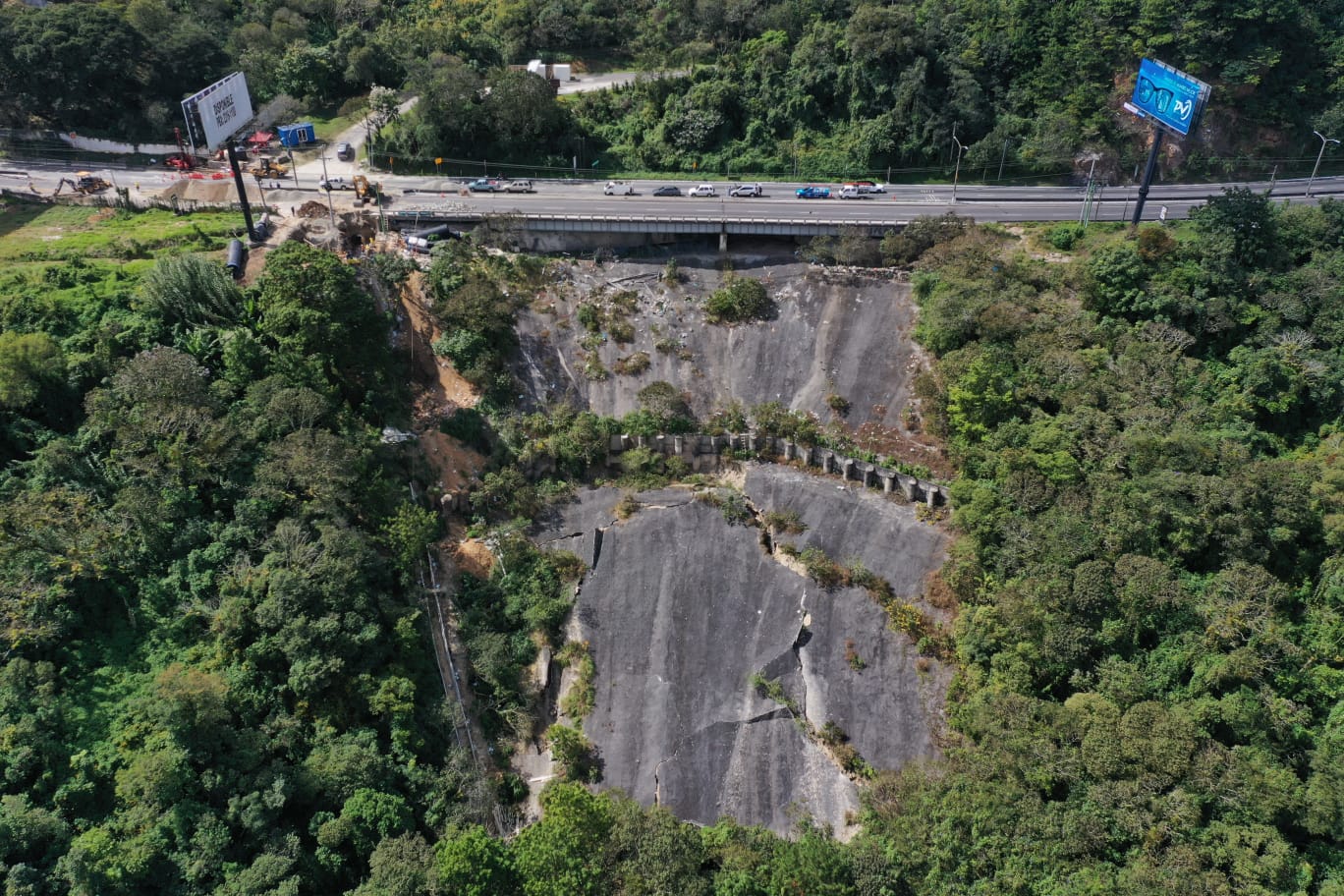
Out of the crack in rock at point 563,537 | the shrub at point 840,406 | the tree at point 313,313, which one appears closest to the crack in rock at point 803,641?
the crack in rock at point 563,537

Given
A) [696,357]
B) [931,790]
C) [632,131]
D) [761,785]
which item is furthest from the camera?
[632,131]

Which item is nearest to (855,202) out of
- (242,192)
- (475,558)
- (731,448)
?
(731,448)

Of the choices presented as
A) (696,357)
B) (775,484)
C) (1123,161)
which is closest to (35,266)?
(696,357)

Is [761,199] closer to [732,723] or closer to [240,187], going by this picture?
[240,187]

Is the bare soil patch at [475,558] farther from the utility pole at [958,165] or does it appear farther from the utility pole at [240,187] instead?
the utility pole at [958,165]

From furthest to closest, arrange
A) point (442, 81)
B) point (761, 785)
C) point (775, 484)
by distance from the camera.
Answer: point (442, 81)
point (775, 484)
point (761, 785)

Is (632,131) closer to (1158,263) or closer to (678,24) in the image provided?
(678,24)
